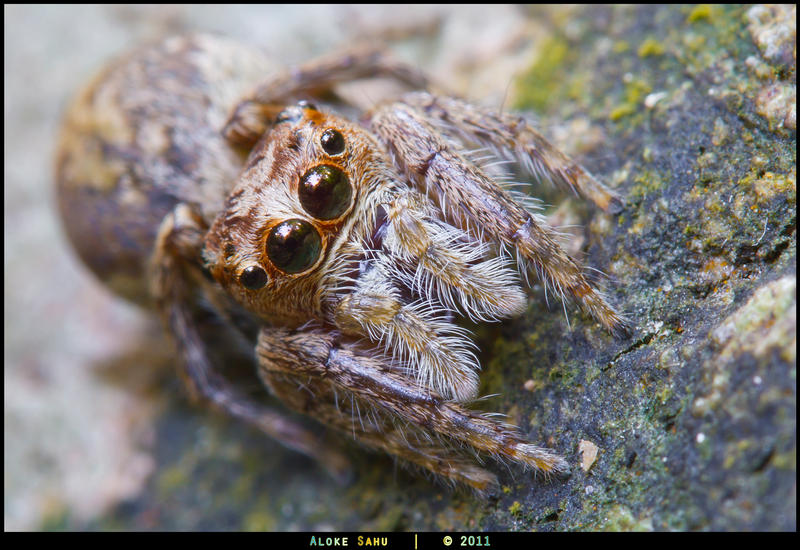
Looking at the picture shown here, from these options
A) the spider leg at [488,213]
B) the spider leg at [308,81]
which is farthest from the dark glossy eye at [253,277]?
the spider leg at [308,81]

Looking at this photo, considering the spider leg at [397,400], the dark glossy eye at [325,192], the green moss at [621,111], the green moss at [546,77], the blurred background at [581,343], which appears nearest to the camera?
the blurred background at [581,343]

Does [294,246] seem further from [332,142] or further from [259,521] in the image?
[259,521]

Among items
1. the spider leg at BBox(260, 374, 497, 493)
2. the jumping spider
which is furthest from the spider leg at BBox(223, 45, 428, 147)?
the spider leg at BBox(260, 374, 497, 493)

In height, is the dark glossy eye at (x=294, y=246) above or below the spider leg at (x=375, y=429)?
above

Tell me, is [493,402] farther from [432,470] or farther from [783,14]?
[783,14]

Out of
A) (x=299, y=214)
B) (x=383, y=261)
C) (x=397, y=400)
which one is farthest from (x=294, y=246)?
(x=397, y=400)

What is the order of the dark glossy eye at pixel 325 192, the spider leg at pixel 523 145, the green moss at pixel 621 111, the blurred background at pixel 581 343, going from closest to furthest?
the blurred background at pixel 581 343
the dark glossy eye at pixel 325 192
the spider leg at pixel 523 145
the green moss at pixel 621 111

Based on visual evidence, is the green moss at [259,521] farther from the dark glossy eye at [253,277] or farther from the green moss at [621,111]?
the green moss at [621,111]
